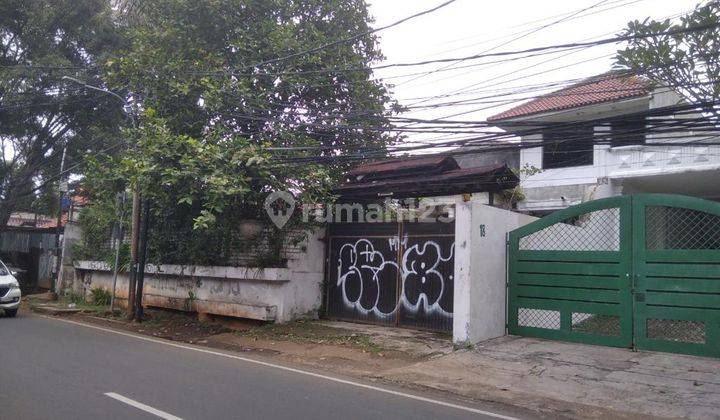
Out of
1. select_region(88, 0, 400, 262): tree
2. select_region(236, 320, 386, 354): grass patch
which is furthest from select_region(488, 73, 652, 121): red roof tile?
select_region(236, 320, 386, 354): grass patch

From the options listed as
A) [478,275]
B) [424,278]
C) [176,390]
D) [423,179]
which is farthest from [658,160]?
[176,390]

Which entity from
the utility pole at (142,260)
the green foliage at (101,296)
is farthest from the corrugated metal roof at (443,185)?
the green foliage at (101,296)

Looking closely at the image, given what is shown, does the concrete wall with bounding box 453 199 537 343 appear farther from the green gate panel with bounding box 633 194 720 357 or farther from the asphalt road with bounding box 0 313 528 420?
the asphalt road with bounding box 0 313 528 420

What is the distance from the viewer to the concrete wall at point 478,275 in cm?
989

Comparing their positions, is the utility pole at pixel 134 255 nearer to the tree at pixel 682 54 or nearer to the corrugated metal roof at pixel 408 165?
the corrugated metal roof at pixel 408 165

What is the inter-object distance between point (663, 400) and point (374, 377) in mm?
3741

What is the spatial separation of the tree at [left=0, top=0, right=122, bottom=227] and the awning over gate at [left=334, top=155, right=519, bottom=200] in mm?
10490

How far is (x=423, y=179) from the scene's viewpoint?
535 inches

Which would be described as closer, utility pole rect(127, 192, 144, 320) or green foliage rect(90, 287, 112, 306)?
utility pole rect(127, 192, 144, 320)

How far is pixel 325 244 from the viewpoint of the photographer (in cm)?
1347

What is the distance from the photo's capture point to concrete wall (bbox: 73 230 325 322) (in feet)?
41.1

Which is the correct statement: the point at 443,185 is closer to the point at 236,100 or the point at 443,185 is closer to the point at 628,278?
the point at 628,278

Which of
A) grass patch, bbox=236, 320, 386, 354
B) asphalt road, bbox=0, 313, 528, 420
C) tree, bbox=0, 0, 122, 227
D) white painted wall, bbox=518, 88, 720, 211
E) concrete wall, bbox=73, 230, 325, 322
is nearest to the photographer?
asphalt road, bbox=0, 313, 528, 420

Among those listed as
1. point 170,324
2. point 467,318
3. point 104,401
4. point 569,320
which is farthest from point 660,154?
point 104,401
